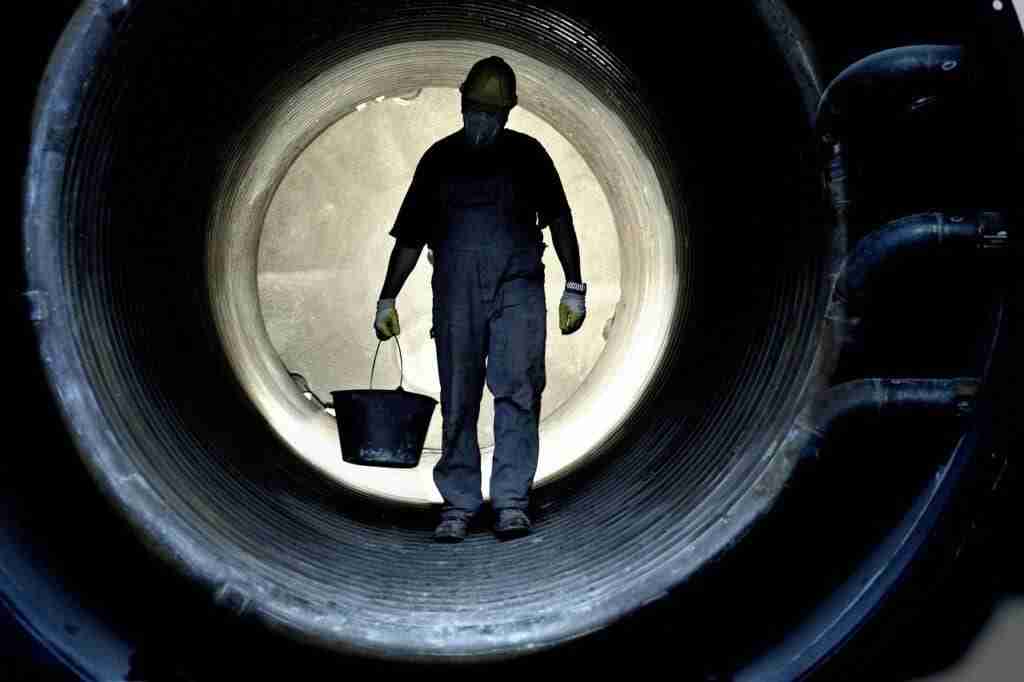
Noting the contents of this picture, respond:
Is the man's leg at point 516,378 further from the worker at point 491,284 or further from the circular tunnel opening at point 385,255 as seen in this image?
the circular tunnel opening at point 385,255

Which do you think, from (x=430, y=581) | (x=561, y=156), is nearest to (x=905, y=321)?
(x=430, y=581)

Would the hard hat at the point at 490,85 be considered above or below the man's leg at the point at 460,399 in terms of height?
above

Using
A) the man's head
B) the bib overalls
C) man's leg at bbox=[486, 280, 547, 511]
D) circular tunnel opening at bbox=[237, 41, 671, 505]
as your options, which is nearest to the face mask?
the man's head

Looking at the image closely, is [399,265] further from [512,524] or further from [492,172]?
[512,524]

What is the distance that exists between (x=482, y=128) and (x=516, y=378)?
2.74ft

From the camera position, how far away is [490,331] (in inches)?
174

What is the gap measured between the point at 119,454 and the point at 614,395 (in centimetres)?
272

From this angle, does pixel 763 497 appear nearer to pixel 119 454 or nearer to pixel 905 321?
pixel 905 321

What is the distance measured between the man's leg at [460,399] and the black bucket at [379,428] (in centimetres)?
15

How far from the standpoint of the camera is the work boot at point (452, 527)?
4207 millimetres

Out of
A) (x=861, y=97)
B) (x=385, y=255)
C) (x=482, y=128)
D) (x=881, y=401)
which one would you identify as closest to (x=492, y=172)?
(x=482, y=128)

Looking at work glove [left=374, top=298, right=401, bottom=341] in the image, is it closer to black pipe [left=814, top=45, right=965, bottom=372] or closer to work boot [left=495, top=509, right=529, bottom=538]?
work boot [left=495, top=509, right=529, bottom=538]

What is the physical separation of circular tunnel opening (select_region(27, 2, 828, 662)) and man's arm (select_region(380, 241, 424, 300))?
1.79 ft

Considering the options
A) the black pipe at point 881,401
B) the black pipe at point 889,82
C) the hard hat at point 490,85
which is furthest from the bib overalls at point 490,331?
the black pipe at point 889,82
